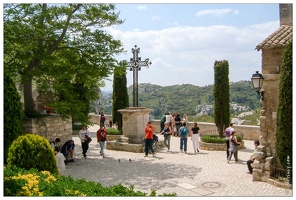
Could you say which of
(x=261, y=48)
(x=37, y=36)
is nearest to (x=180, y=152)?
(x=261, y=48)

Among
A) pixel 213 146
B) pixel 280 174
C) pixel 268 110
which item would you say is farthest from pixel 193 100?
pixel 280 174

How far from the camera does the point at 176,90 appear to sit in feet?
276

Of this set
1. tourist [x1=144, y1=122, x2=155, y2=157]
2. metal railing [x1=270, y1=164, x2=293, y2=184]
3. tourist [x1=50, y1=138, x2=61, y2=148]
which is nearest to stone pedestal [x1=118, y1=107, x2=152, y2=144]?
A: tourist [x1=144, y1=122, x2=155, y2=157]

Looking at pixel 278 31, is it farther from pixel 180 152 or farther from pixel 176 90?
pixel 176 90

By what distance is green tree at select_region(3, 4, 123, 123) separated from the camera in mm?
11844

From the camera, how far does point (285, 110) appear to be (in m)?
8.93

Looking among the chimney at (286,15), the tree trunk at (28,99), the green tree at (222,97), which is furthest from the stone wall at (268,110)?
the tree trunk at (28,99)

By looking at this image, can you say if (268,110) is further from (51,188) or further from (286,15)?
(51,188)

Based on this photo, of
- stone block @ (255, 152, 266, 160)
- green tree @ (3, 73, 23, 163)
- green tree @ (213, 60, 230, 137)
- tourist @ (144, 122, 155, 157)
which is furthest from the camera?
green tree @ (213, 60, 230, 137)

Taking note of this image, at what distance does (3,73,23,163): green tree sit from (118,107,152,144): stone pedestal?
6.07 m

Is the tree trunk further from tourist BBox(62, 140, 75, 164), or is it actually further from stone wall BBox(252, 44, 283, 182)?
stone wall BBox(252, 44, 283, 182)

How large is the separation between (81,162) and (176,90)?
7191cm

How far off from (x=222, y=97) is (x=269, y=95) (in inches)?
273

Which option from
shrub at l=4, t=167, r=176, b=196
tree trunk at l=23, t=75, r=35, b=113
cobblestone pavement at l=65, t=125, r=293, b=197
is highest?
tree trunk at l=23, t=75, r=35, b=113
